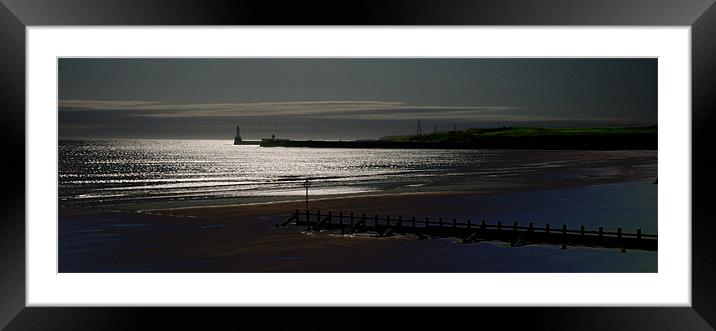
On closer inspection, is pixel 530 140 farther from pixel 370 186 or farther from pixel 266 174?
pixel 266 174

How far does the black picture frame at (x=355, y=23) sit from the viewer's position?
5082 mm

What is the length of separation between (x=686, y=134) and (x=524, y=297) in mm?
1617

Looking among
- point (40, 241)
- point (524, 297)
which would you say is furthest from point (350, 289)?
point (40, 241)

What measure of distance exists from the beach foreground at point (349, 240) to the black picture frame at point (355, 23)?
25.6 feet

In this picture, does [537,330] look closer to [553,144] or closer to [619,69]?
[619,69]

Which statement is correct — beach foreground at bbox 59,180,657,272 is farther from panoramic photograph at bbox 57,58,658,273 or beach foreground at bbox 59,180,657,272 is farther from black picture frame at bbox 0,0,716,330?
black picture frame at bbox 0,0,716,330

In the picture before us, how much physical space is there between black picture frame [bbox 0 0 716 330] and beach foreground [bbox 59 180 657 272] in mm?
7803

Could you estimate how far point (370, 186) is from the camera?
106ft

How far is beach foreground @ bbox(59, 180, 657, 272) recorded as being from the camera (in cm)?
1390

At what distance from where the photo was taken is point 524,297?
5664mm

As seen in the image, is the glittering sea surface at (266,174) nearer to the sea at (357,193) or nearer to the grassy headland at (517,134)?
the sea at (357,193)

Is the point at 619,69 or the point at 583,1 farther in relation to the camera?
the point at 619,69

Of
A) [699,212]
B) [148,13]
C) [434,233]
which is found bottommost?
[434,233]

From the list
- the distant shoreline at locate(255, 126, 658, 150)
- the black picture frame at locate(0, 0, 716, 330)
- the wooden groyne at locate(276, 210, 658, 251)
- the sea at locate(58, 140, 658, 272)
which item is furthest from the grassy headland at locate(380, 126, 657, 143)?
the black picture frame at locate(0, 0, 716, 330)
